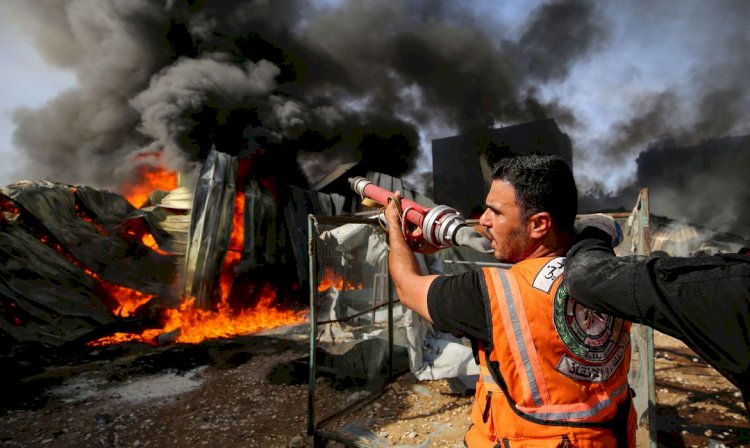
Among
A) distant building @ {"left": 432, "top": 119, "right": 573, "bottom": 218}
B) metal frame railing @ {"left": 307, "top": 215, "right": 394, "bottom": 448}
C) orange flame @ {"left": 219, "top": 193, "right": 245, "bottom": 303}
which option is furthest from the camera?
distant building @ {"left": 432, "top": 119, "right": 573, "bottom": 218}

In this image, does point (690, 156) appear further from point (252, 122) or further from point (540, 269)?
point (540, 269)

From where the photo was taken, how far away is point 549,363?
1.22 meters

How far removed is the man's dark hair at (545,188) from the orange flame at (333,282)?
3.60 m

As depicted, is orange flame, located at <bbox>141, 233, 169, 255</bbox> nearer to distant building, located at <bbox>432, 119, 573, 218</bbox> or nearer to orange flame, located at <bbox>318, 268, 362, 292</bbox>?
orange flame, located at <bbox>318, 268, 362, 292</bbox>

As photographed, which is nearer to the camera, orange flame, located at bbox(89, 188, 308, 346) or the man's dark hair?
the man's dark hair

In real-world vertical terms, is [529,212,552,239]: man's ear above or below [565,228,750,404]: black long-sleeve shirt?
above

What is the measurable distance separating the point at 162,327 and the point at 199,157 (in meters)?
5.81

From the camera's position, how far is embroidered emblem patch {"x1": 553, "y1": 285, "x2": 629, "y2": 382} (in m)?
1.21

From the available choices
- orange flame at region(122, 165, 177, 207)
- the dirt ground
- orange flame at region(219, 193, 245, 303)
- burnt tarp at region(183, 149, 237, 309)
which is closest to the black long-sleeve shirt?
the dirt ground

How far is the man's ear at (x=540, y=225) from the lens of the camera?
4.59 feet

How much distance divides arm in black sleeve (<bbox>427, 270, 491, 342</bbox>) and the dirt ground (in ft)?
9.83

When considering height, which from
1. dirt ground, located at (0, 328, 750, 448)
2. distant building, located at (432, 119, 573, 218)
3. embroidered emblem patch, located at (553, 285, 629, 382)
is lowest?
dirt ground, located at (0, 328, 750, 448)

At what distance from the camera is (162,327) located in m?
8.80

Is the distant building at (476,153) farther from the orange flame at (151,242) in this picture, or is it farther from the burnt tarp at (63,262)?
the burnt tarp at (63,262)
